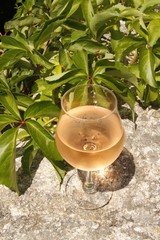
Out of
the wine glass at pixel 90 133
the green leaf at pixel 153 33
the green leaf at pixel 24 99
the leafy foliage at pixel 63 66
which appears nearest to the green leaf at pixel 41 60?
the leafy foliage at pixel 63 66

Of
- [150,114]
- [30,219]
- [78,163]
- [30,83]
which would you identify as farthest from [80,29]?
[30,219]

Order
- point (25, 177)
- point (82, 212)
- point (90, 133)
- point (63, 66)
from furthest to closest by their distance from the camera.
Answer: point (63, 66) < point (25, 177) < point (82, 212) < point (90, 133)

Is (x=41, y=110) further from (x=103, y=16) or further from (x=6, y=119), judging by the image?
(x=103, y=16)

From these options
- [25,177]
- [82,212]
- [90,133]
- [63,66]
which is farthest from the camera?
[63,66]

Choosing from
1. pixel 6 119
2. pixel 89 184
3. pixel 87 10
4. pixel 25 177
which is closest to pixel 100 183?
pixel 89 184

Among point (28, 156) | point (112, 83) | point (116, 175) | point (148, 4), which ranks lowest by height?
point (116, 175)

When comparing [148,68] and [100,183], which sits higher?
[148,68]

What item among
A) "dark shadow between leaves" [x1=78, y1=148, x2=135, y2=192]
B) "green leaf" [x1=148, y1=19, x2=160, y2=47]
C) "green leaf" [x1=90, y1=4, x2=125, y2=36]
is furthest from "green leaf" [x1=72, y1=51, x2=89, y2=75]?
"dark shadow between leaves" [x1=78, y1=148, x2=135, y2=192]

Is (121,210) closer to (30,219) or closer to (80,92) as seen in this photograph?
(30,219)
